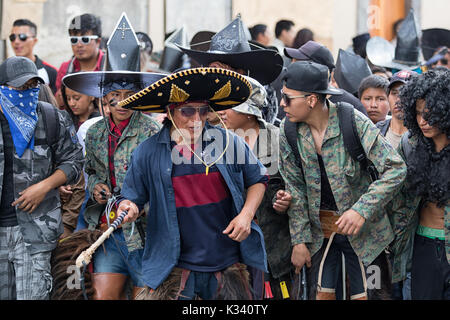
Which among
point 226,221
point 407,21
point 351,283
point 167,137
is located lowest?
point 351,283

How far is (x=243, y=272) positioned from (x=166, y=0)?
913cm

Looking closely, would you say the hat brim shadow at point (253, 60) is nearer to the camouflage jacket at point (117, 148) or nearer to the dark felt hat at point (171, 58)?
A: the camouflage jacket at point (117, 148)

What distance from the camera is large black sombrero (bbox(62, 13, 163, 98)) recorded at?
551 centimetres

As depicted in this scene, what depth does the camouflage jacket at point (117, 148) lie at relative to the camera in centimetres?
539

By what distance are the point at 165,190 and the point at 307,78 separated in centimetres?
136

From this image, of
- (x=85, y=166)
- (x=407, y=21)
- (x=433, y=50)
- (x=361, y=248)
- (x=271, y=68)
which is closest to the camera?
(x=361, y=248)

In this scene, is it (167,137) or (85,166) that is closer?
(167,137)

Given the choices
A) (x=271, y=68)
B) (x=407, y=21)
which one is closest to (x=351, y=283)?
(x=271, y=68)

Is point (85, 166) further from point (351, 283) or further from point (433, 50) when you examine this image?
point (433, 50)

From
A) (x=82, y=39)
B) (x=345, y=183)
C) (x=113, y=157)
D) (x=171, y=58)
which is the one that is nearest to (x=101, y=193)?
(x=113, y=157)

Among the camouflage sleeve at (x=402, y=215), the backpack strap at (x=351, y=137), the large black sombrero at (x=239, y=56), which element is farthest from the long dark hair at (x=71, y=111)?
the camouflage sleeve at (x=402, y=215)

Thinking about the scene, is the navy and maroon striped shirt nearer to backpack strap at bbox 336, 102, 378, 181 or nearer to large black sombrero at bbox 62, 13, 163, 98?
large black sombrero at bbox 62, 13, 163, 98

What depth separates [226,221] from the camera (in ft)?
14.9

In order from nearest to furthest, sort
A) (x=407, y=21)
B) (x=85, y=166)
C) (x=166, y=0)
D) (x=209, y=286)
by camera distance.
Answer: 1. (x=209, y=286)
2. (x=85, y=166)
3. (x=407, y=21)
4. (x=166, y=0)
